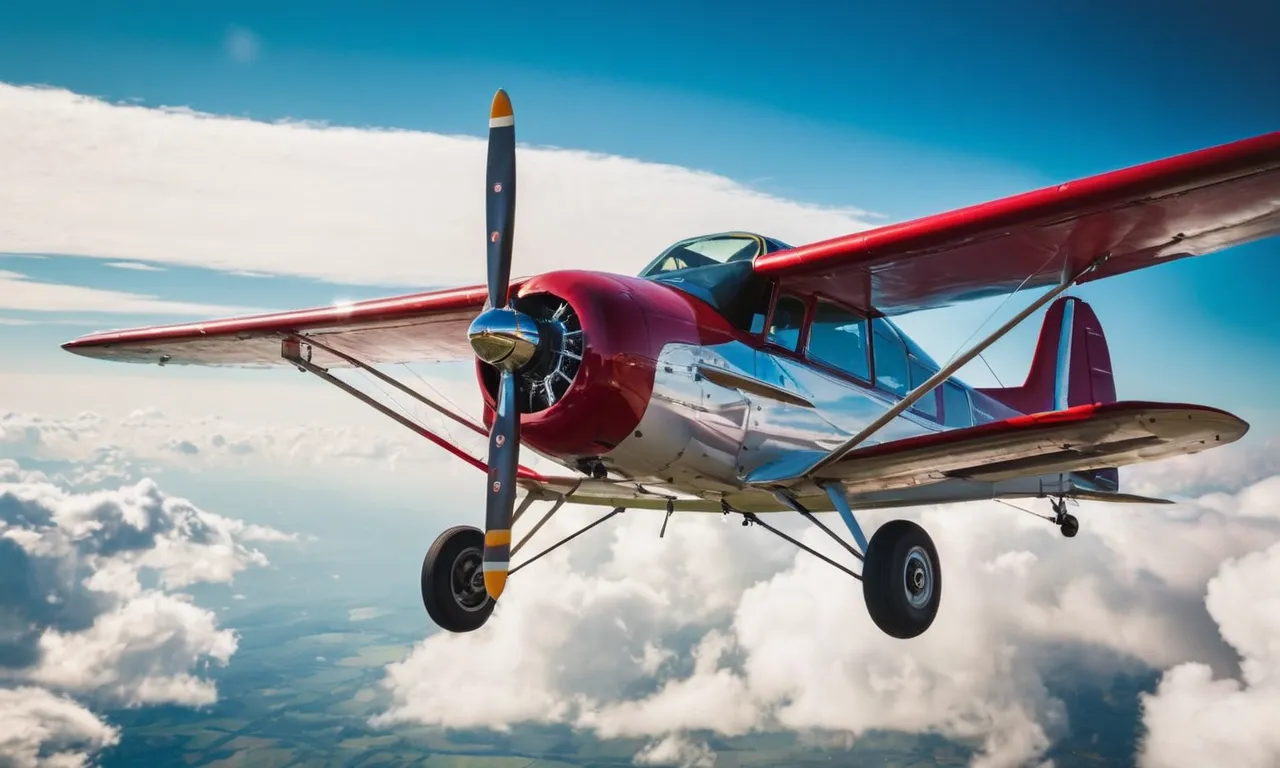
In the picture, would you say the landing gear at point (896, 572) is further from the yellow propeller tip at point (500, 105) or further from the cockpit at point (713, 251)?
the yellow propeller tip at point (500, 105)

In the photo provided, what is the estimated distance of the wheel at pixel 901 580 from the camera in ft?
30.0

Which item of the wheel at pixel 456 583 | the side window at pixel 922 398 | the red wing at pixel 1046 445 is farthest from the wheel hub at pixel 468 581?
the side window at pixel 922 398

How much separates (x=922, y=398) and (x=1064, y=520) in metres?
2.74

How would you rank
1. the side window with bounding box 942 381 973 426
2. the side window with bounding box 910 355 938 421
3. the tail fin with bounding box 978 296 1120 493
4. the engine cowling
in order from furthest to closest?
the tail fin with bounding box 978 296 1120 493 < the side window with bounding box 942 381 973 426 < the side window with bounding box 910 355 938 421 < the engine cowling

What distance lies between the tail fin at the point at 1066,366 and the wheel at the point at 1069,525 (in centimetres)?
194

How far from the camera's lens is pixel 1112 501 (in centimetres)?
1259

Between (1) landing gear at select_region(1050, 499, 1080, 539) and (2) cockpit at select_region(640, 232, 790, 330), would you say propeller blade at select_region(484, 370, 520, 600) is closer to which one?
(2) cockpit at select_region(640, 232, 790, 330)

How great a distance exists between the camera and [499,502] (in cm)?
852

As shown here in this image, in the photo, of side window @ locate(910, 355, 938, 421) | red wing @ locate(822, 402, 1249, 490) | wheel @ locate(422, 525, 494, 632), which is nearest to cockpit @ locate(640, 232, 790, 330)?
red wing @ locate(822, 402, 1249, 490)

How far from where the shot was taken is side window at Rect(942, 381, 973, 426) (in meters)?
11.9

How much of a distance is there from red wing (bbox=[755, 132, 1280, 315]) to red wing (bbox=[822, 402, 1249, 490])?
1568mm

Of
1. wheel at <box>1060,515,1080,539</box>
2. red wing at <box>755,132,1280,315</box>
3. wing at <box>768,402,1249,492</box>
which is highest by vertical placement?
red wing at <box>755,132,1280,315</box>

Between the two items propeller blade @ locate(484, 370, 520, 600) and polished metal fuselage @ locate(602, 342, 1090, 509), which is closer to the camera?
propeller blade @ locate(484, 370, 520, 600)

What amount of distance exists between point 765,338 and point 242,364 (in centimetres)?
808
